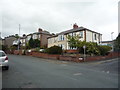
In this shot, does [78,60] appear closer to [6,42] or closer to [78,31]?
[78,31]

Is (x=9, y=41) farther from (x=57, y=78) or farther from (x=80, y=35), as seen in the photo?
(x=57, y=78)

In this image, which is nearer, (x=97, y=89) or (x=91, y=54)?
(x=97, y=89)

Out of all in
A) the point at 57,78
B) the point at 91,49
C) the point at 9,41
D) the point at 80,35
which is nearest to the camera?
the point at 57,78

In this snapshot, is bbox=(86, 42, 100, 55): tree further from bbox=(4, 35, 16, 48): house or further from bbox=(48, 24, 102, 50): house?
bbox=(4, 35, 16, 48): house

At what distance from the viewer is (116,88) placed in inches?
221

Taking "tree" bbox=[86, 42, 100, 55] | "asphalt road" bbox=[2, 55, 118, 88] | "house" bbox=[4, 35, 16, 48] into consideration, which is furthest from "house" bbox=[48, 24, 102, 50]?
"house" bbox=[4, 35, 16, 48]

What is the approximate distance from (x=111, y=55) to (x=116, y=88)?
23.8 metres

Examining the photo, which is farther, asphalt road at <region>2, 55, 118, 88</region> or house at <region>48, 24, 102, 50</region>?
house at <region>48, 24, 102, 50</region>

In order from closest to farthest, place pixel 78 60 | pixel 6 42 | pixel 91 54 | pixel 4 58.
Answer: pixel 4 58
pixel 78 60
pixel 91 54
pixel 6 42

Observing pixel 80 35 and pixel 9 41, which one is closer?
pixel 80 35

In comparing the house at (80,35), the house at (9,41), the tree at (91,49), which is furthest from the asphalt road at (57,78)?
the house at (9,41)

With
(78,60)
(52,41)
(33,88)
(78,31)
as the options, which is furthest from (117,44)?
(33,88)

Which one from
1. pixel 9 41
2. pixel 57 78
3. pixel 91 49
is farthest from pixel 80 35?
pixel 9 41

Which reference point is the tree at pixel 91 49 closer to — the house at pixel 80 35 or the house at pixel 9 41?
the house at pixel 80 35
